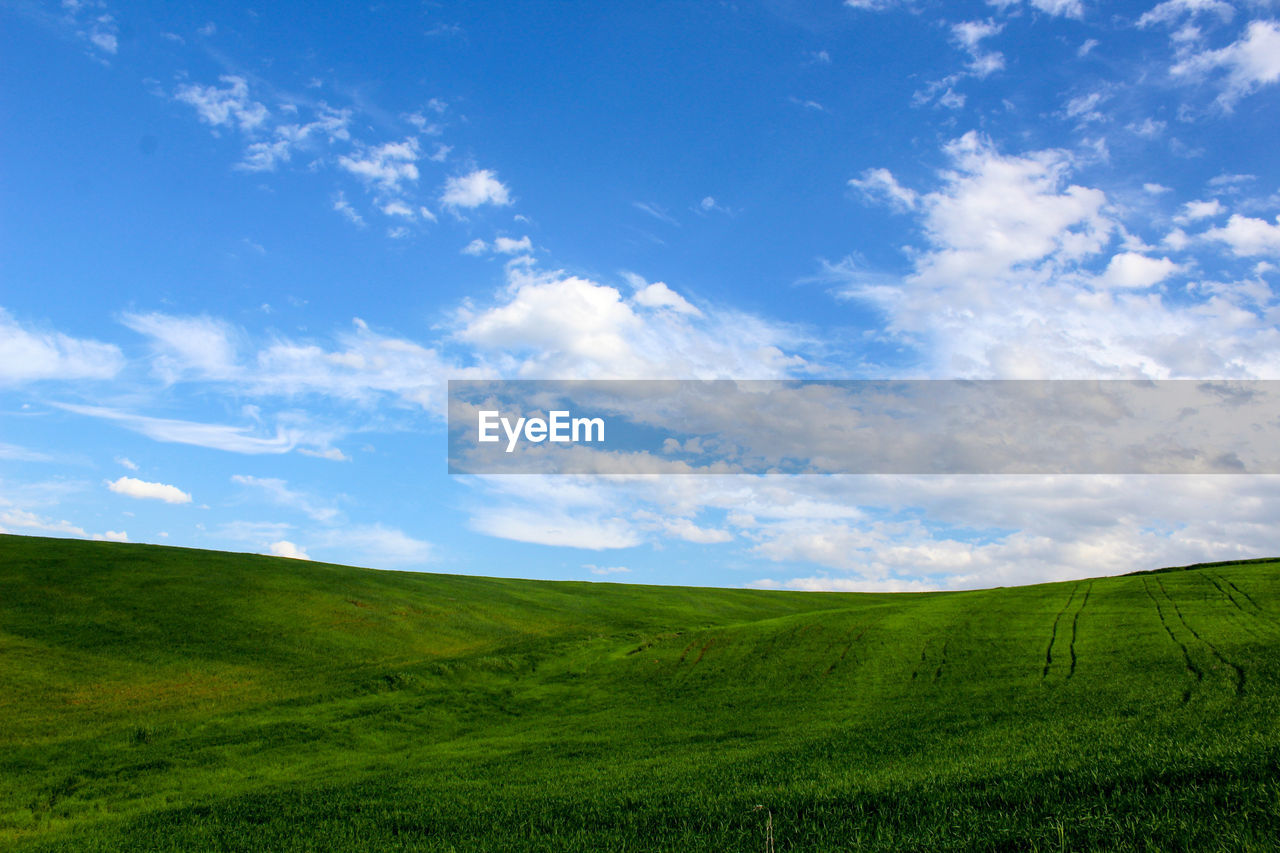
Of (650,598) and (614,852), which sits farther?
(650,598)

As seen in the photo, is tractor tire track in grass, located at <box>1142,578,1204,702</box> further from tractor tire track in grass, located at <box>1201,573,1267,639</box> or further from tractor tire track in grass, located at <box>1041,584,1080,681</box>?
tractor tire track in grass, located at <box>1041,584,1080,681</box>

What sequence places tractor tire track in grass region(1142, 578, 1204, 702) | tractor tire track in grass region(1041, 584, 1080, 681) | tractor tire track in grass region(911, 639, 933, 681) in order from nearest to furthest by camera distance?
tractor tire track in grass region(1142, 578, 1204, 702) < tractor tire track in grass region(1041, 584, 1080, 681) < tractor tire track in grass region(911, 639, 933, 681)

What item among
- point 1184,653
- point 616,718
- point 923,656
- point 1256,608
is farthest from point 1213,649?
point 616,718

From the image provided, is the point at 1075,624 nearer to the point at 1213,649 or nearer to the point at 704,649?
the point at 1213,649

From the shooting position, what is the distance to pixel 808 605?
3720 inches

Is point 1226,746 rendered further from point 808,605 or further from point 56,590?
point 808,605

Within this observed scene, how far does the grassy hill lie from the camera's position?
1217cm

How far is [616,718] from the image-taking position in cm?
3164

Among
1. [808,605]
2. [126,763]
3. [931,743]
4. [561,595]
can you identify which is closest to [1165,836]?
[931,743]

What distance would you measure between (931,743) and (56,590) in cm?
6267

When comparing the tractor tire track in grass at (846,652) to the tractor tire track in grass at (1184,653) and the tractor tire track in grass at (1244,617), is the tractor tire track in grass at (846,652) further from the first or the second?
the tractor tire track in grass at (1244,617)

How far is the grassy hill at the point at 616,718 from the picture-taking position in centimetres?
1217

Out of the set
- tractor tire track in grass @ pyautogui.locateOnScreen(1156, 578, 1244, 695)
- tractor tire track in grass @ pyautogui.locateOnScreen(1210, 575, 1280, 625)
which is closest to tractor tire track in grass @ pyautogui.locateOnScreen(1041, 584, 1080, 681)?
tractor tire track in grass @ pyautogui.locateOnScreen(1156, 578, 1244, 695)

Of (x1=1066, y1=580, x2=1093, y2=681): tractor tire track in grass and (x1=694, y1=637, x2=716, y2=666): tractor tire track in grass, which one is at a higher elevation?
(x1=1066, y1=580, x2=1093, y2=681): tractor tire track in grass
